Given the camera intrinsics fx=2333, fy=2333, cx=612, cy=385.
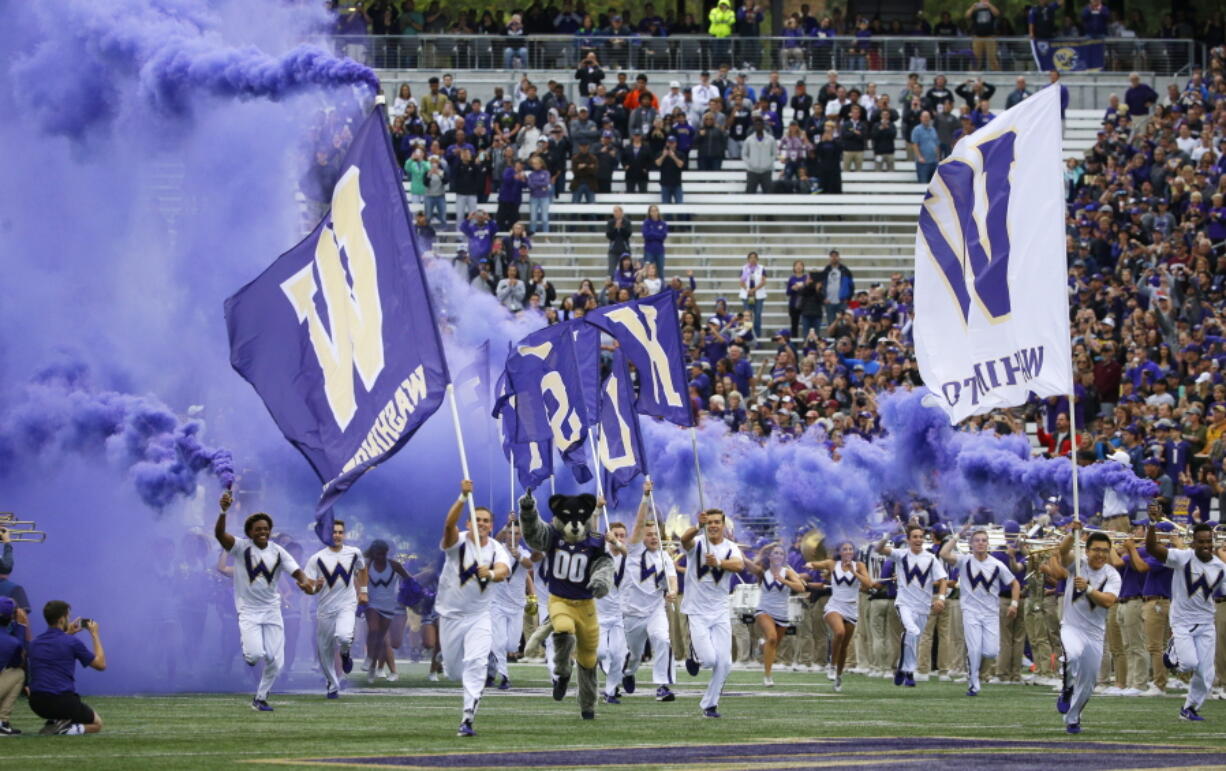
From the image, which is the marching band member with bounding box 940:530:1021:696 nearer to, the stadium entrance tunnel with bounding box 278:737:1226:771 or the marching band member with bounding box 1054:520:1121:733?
the marching band member with bounding box 1054:520:1121:733

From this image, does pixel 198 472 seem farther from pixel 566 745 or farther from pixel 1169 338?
pixel 1169 338

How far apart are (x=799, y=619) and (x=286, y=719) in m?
13.1

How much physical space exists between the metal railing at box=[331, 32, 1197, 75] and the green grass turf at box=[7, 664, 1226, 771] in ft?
67.7

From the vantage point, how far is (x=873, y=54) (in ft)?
142

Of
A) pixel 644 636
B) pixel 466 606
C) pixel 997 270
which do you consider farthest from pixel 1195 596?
pixel 466 606

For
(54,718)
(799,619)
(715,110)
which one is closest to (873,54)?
(715,110)

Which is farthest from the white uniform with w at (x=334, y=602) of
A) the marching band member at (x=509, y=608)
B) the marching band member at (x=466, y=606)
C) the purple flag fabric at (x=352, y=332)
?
the purple flag fabric at (x=352, y=332)

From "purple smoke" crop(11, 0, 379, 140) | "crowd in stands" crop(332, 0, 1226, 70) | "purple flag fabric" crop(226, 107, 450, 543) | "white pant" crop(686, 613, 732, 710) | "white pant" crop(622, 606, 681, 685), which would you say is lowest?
"white pant" crop(622, 606, 681, 685)

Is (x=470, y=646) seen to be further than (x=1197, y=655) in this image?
No

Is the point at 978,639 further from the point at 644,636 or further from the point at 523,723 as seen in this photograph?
the point at 523,723

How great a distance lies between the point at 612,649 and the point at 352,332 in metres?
6.54

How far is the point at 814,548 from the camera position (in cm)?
2898

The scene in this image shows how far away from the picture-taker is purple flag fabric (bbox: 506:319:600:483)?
25.3 meters

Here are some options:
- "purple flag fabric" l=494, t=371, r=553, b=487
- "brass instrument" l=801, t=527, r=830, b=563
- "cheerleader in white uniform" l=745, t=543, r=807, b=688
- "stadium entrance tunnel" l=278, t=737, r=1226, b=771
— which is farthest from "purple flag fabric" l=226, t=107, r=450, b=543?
"brass instrument" l=801, t=527, r=830, b=563
